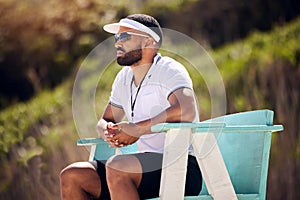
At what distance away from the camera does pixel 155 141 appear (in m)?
4.36

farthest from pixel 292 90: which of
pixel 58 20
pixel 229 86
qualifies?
pixel 58 20

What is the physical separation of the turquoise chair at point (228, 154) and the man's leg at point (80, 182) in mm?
428

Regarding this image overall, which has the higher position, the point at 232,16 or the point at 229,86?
the point at 232,16

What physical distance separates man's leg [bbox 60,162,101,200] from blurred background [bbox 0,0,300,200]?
2388 mm

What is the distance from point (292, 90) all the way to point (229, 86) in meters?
0.76

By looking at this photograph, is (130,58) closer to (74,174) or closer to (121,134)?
(121,134)

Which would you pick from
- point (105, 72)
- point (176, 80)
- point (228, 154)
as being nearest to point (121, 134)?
point (176, 80)

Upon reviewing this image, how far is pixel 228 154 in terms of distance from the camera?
4570 millimetres

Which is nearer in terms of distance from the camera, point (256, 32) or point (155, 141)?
point (155, 141)

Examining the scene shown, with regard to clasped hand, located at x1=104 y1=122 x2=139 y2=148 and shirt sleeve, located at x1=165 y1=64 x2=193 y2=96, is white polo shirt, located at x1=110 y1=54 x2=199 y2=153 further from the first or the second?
clasped hand, located at x1=104 y1=122 x2=139 y2=148

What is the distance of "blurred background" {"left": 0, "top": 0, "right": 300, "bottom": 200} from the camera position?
268 inches

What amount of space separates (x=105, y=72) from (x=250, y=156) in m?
4.41

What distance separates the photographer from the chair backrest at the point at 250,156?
4.37 m

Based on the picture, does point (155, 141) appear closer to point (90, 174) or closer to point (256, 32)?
point (90, 174)
